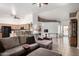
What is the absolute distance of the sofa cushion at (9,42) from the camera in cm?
228

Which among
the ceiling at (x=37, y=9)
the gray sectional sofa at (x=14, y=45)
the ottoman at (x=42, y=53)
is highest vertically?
the ceiling at (x=37, y=9)

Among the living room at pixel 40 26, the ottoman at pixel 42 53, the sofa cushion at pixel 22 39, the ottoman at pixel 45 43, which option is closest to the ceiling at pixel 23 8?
the living room at pixel 40 26

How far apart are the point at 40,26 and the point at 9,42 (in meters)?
0.73

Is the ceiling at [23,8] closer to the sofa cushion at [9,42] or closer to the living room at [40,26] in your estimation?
the living room at [40,26]

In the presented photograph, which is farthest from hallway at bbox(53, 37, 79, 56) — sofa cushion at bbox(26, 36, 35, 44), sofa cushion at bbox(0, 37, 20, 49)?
sofa cushion at bbox(0, 37, 20, 49)

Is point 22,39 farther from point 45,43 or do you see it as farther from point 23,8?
point 23,8

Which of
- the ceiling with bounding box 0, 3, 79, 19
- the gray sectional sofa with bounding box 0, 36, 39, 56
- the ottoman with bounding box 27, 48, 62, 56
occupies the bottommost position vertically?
the ottoman with bounding box 27, 48, 62, 56

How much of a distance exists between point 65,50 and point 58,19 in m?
0.67

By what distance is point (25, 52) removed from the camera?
7.97 feet

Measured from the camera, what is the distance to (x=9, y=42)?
2336mm

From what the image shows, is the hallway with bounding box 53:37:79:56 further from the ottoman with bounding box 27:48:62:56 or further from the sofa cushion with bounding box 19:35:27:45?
the sofa cushion with bounding box 19:35:27:45

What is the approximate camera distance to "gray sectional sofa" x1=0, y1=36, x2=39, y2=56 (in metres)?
2.29

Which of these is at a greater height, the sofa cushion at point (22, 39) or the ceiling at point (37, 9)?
the ceiling at point (37, 9)

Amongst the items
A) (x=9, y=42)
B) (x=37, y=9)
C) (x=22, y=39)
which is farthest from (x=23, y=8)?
(x=9, y=42)
